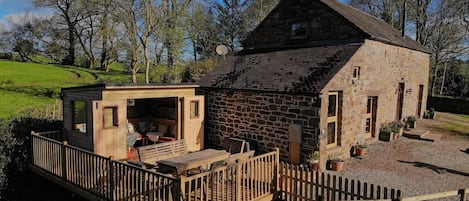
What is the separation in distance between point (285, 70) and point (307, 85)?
6.59 feet

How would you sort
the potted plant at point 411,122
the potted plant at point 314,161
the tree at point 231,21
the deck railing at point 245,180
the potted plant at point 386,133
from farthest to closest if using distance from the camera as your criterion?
1. the tree at point 231,21
2. the potted plant at point 411,122
3. the potted plant at point 386,133
4. the potted plant at point 314,161
5. the deck railing at point 245,180

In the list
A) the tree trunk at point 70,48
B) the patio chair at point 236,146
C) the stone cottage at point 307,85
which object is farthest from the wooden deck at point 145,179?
the tree trunk at point 70,48

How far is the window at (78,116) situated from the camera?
11273mm

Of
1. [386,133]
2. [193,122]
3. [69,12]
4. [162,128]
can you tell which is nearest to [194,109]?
[193,122]

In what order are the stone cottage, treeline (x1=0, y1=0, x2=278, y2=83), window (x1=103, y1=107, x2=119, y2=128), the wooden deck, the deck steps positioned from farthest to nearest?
1. treeline (x1=0, y1=0, x2=278, y2=83)
2. the deck steps
3. the stone cottage
4. window (x1=103, y1=107, x2=119, y2=128)
5. the wooden deck

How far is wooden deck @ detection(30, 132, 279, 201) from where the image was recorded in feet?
21.6

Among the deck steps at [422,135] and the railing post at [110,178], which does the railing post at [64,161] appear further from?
the deck steps at [422,135]

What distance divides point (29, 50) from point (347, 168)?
4140 centimetres

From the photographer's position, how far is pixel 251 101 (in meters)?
12.5

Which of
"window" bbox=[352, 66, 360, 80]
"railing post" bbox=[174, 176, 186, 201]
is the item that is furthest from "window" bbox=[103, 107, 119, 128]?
"window" bbox=[352, 66, 360, 80]

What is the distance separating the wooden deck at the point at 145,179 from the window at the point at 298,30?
348 inches

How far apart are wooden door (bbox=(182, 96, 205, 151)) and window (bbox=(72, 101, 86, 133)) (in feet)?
12.1

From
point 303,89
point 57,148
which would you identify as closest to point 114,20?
point 57,148

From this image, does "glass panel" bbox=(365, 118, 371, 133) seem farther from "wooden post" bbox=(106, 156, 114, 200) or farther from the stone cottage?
"wooden post" bbox=(106, 156, 114, 200)
